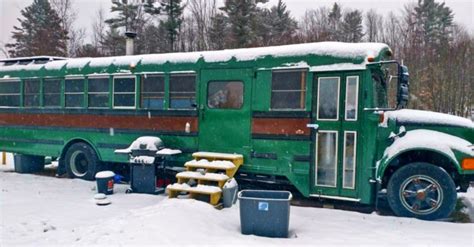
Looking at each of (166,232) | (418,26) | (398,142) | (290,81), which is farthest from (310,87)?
(418,26)

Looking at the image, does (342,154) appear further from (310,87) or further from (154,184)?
(154,184)

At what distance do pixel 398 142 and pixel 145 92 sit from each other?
5.03m

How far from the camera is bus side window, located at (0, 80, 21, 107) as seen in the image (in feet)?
33.8

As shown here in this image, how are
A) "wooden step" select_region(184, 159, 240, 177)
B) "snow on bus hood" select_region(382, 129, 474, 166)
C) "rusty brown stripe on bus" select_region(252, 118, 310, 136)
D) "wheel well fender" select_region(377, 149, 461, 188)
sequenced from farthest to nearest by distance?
1. "wooden step" select_region(184, 159, 240, 177)
2. "rusty brown stripe on bus" select_region(252, 118, 310, 136)
3. "wheel well fender" select_region(377, 149, 461, 188)
4. "snow on bus hood" select_region(382, 129, 474, 166)

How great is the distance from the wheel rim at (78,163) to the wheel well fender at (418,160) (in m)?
6.53

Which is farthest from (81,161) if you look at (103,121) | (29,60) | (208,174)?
(208,174)

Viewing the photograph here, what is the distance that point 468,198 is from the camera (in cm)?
731

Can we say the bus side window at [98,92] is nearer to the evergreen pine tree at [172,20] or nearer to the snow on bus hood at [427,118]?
the snow on bus hood at [427,118]

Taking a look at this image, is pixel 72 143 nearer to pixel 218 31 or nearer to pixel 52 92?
pixel 52 92

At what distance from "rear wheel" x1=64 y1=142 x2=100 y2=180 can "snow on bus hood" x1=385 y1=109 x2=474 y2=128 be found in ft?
20.6

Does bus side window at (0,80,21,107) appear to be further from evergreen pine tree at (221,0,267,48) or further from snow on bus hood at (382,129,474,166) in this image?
evergreen pine tree at (221,0,267,48)

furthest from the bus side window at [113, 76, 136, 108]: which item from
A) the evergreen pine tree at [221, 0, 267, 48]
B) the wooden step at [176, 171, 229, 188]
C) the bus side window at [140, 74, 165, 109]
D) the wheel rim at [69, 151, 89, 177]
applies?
the evergreen pine tree at [221, 0, 267, 48]

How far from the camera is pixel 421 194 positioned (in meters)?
6.15

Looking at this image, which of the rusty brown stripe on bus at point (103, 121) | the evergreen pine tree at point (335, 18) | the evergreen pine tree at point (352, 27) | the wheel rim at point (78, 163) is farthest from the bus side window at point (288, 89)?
the evergreen pine tree at point (335, 18)
